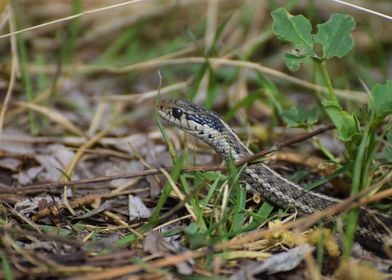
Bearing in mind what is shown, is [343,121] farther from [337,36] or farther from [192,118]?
[192,118]

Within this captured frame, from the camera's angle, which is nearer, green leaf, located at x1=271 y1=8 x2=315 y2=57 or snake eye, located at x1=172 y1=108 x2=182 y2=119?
green leaf, located at x1=271 y1=8 x2=315 y2=57

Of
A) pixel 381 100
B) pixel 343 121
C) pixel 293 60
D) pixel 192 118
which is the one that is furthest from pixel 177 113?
pixel 381 100

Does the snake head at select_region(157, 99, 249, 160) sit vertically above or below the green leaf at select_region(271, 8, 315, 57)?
below

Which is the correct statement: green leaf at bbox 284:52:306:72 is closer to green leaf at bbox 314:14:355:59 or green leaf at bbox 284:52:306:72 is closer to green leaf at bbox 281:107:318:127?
green leaf at bbox 314:14:355:59

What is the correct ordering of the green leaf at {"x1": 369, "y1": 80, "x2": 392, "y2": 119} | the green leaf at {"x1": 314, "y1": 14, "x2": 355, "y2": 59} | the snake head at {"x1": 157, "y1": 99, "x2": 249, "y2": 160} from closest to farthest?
the green leaf at {"x1": 369, "y1": 80, "x2": 392, "y2": 119} < the green leaf at {"x1": 314, "y1": 14, "x2": 355, "y2": 59} < the snake head at {"x1": 157, "y1": 99, "x2": 249, "y2": 160}

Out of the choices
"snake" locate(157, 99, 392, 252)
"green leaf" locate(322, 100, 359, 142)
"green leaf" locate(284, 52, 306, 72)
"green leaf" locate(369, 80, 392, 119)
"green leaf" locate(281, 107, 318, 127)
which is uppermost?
"green leaf" locate(284, 52, 306, 72)

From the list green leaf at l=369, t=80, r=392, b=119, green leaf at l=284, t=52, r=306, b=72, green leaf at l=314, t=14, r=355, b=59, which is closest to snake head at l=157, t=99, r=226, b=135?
green leaf at l=284, t=52, r=306, b=72
